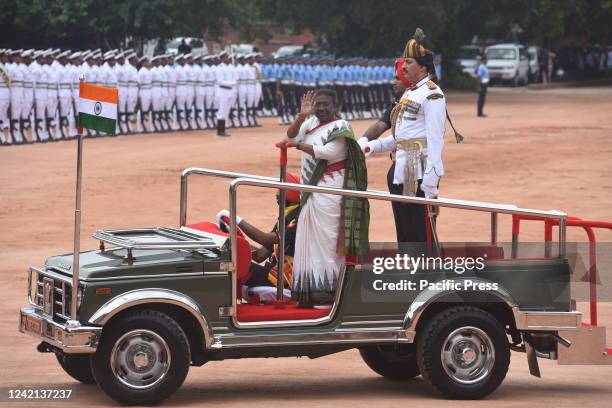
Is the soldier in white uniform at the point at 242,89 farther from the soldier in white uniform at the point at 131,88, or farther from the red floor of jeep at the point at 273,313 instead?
the red floor of jeep at the point at 273,313

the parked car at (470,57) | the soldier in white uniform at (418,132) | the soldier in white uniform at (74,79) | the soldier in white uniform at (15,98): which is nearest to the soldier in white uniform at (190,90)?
the soldier in white uniform at (74,79)

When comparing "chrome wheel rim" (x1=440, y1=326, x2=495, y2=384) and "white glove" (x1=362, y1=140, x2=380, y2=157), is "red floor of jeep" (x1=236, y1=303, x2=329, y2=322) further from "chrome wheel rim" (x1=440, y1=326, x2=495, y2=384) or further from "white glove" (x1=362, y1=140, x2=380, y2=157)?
"white glove" (x1=362, y1=140, x2=380, y2=157)

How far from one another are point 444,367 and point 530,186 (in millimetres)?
12864

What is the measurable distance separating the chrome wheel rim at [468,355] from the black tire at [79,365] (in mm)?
2135

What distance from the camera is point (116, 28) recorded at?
38344mm

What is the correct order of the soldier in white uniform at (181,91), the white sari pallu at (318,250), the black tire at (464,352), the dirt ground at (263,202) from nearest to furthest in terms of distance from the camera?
the black tire at (464,352) < the white sari pallu at (318,250) < the dirt ground at (263,202) < the soldier in white uniform at (181,91)

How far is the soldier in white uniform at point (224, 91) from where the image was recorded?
30.1 m

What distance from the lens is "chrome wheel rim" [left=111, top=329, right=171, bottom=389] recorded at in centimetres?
784

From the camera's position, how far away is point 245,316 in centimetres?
816

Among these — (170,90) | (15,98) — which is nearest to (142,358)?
(15,98)

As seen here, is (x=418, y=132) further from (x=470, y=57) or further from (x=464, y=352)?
(x=470, y=57)

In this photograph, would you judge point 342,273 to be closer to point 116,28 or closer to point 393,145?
point 393,145

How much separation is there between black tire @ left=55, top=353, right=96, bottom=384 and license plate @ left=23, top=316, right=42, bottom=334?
1.20ft

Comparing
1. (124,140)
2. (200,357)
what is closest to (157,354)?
(200,357)
